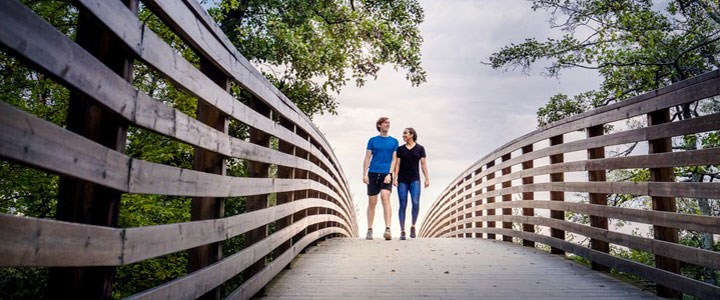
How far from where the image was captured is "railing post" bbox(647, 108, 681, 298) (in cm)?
408

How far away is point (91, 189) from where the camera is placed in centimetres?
191

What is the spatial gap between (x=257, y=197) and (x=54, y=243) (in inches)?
104

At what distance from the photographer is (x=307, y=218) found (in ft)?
21.0

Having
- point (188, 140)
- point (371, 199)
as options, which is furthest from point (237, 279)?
point (188, 140)

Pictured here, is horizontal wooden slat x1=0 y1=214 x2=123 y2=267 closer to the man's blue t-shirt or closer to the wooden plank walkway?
the wooden plank walkway

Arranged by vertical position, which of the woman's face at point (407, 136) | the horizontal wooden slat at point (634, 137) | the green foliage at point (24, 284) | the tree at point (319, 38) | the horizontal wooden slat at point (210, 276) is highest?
the tree at point (319, 38)

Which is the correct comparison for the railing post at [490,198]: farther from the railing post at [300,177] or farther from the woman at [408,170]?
the railing post at [300,177]

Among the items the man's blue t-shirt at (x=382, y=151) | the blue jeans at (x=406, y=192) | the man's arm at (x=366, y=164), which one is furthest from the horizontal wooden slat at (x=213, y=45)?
the blue jeans at (x=406, y=192)

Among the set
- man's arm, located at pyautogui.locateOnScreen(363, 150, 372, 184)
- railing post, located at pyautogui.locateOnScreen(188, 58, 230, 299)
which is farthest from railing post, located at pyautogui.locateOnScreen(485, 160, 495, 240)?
railing post, located at pyautogui.locateOnScreen(188, 58, 230, 299)

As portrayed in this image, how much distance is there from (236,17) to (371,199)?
6237mm

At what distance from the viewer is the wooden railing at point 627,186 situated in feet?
12.0

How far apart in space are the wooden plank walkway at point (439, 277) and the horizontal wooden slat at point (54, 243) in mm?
2414

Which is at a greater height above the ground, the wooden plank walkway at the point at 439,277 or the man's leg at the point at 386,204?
the man's leg at the point at 386,204

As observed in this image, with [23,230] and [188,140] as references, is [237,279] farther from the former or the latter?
[23,230]
